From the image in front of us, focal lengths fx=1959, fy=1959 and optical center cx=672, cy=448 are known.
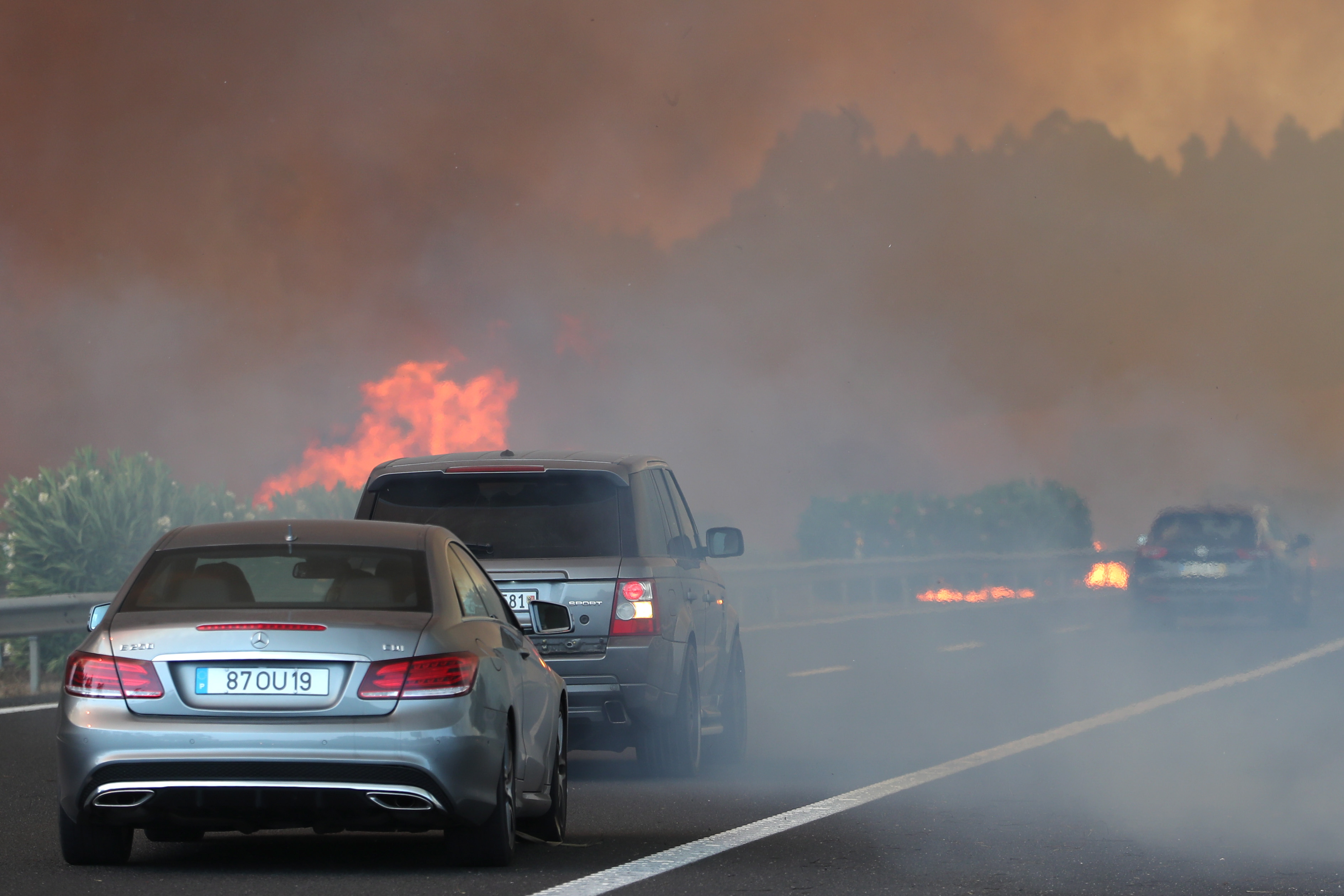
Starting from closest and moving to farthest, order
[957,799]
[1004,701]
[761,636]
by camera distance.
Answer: [957,799] → [1004,701] → [761,636]

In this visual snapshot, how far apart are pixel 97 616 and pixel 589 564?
3331 millimetres

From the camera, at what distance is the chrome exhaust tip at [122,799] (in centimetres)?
694

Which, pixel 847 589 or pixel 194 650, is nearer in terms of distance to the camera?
pixel 194 650

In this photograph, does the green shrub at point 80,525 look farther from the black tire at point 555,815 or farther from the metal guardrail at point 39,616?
the black tire at point 555,815

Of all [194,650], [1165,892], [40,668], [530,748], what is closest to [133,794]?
[194,650]

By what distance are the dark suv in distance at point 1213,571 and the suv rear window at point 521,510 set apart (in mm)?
16960

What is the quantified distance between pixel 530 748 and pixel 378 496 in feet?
9.79

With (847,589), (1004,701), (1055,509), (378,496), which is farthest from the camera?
(1055,509)

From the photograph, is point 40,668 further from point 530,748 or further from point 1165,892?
point 1165,892

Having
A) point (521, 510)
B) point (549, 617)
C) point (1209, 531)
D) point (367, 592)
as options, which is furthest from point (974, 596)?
point (367, 592)

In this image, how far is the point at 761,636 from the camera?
25.2m

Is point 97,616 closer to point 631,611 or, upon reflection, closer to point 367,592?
point 367,592

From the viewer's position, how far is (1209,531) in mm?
26391

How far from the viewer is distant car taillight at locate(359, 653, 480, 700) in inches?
275
